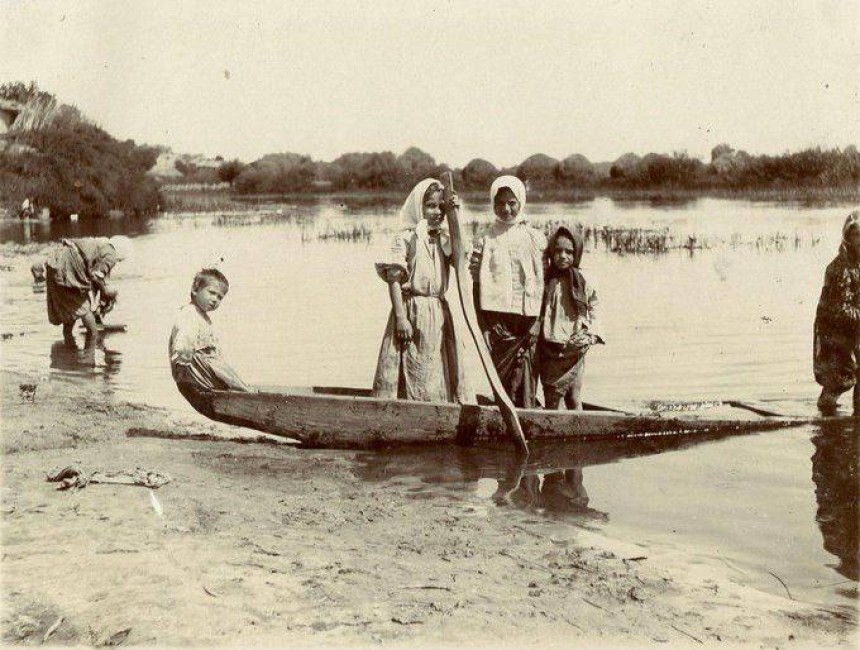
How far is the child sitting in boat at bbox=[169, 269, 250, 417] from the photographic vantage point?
571 centimetres

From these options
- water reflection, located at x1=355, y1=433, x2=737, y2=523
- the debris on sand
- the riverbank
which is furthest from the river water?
the riverbank

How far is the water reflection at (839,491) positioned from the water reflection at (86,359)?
6029 millimetres

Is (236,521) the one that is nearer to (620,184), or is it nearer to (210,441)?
(210,441)

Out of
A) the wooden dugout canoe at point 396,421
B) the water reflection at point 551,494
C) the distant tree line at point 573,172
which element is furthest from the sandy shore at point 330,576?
the distant tree line at point 573,172

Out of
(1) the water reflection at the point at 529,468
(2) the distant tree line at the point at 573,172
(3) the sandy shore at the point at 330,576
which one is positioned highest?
(2) the distant tree line at the point at 573,172

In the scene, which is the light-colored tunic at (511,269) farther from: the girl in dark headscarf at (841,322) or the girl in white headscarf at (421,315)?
the girl in dark headscarf at (841,322)

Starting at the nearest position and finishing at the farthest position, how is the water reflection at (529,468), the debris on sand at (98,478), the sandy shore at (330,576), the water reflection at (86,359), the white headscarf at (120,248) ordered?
1. the sandy shore at (330,576)
2. the debris on sand at (98,478)
3. the water reflection at (529,468)
4. the water reflection at (86,359)
5. the white headscarf at (120,248)

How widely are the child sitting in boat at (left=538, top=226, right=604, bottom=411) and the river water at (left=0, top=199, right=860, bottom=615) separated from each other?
0.50 meters

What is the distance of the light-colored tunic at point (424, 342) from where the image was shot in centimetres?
600

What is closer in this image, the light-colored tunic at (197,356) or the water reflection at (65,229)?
the light-colored tunic at (197,356)

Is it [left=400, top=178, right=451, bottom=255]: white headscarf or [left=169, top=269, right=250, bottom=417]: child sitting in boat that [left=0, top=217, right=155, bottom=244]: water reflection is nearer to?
[left=169, top=269, right=250, bottom=417]: child sitting in boat

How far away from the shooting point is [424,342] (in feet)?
19.8

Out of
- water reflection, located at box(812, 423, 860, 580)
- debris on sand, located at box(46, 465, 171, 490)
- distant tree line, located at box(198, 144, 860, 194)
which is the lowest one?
water reflection, located at box(812, 423, 860, 580)

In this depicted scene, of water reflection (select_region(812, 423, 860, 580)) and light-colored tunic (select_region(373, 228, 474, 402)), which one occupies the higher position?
light-colored tunic (select_region(373, 228, 474, 402))
